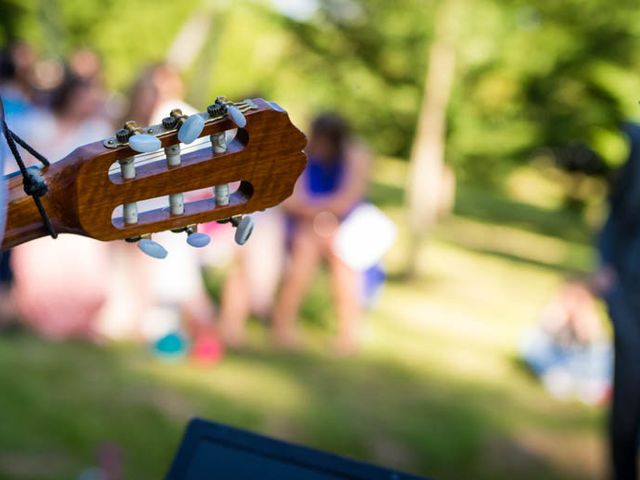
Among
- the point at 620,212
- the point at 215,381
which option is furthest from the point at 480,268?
the point at 620,212

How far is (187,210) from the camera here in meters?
1.46

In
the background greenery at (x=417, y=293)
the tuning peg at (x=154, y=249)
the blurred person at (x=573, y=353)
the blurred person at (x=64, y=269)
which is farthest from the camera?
the blurred person at (x=573, y=353)

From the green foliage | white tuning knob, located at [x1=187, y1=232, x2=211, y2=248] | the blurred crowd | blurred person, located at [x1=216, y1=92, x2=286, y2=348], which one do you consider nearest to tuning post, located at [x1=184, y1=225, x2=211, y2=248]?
white tuning knob, located at [x1=187, y1=232, x2=211, y2=248]

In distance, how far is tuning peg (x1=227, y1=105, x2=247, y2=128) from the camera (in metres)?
1.34

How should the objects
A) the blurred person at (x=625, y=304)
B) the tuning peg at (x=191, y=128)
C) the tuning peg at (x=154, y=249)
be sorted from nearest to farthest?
the tuning peg at (x=191, y=128) < the tuning peg at (x=154, y=249) < the blurred person at (x=625, y=304)

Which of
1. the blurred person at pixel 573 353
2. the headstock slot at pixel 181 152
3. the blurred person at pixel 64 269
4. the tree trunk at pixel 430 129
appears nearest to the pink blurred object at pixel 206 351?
the blurred person at pixel 64 269

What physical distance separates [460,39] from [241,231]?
9162 mm

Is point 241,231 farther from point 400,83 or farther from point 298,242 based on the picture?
point 400,83

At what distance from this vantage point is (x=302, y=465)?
1.55m

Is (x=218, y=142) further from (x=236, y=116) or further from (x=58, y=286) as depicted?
(x=58, y=286)

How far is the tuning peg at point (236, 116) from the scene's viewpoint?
134 cm

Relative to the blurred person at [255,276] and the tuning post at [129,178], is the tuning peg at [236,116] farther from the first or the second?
the blurred person at [255,276]

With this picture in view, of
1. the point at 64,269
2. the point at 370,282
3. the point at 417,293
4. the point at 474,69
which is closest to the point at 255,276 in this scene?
the point at 370,282

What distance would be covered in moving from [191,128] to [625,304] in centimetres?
268
